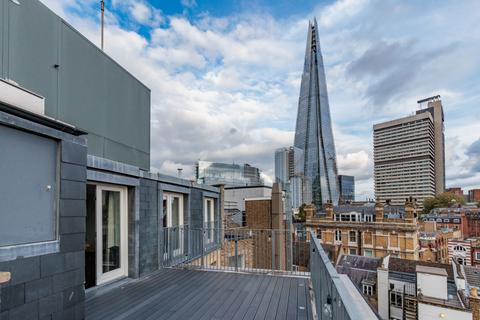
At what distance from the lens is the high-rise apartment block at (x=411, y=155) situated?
82625 mm

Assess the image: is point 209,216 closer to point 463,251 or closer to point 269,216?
point 269,216

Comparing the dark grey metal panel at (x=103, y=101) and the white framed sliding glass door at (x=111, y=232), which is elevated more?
the dark grey metal panel at (x=103, y=101)

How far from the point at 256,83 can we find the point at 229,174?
126 ft

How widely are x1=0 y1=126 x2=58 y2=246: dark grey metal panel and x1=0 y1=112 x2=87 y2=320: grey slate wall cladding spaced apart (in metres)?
0.09

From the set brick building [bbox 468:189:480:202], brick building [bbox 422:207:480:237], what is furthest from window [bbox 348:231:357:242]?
brick building [bbox 468:189:480:202]

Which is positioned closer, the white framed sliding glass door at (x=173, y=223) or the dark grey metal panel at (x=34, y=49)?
the dark grey metal panel at (x=34, y=49)

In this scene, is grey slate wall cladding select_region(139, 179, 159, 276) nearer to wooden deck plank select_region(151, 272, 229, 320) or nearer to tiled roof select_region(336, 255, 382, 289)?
wooden deck plank select_region(151, 272, 229, 320)

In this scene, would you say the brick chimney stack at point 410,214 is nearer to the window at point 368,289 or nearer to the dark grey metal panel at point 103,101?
the window at point 368,289

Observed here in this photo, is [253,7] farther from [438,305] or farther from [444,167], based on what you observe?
[444,167]

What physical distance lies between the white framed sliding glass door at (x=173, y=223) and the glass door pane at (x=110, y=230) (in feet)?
4.62

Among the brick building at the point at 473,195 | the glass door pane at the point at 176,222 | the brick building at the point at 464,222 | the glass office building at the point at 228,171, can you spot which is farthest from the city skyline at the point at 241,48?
the brick building at the point at 473,195

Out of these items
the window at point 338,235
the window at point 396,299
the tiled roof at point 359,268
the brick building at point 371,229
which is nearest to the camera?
the window at point 396,299

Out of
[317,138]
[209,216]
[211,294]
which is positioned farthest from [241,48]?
[317,138]

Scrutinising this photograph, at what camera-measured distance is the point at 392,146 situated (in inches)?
3479
